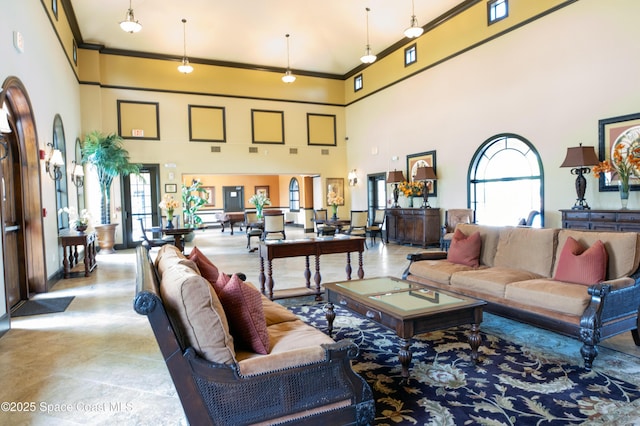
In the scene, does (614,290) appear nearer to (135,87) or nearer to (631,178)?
(631,178)

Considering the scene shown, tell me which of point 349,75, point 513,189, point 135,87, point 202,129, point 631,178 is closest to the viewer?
point 631,178

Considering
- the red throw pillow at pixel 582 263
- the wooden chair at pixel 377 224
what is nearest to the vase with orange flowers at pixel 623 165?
the red throw pillow at pixel 582 263

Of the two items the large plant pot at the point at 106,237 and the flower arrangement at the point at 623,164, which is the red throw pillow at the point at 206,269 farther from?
the large plant pot at the point at 106,237

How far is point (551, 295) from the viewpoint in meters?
3.14

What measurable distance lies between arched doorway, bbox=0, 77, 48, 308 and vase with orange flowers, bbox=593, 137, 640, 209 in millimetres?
7883

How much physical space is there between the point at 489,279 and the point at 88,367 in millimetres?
3538

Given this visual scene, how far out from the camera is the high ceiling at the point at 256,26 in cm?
888

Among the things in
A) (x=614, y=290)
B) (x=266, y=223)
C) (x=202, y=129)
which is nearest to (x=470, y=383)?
(x=614, y=290)

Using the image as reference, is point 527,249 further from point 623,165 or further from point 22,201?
point 22,201

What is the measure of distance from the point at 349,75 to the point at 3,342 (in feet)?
38.3

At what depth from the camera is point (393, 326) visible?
107 inches

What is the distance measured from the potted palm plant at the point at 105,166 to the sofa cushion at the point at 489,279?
829cm

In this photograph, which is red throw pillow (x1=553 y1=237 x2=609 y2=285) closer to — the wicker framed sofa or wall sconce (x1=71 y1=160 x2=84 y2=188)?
the wicker framed sofa

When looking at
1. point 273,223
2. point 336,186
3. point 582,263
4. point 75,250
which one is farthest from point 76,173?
point 582,263
